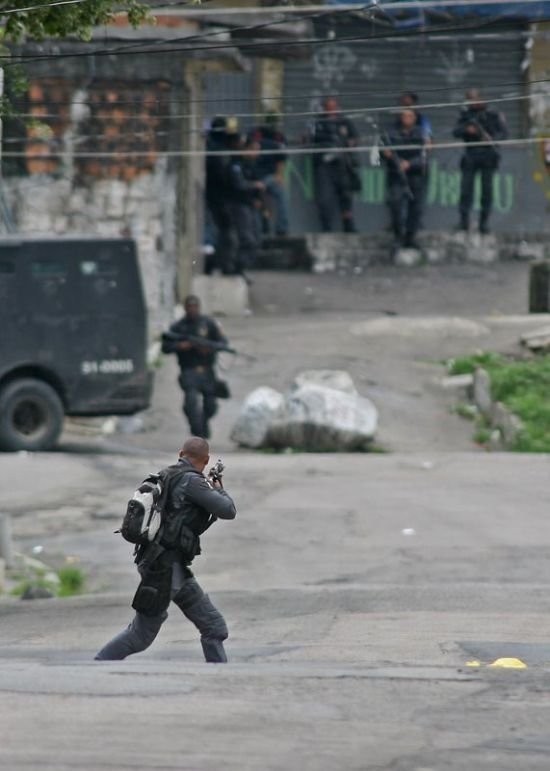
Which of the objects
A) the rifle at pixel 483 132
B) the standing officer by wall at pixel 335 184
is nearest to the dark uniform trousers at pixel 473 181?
the rifle at pixel 483 132

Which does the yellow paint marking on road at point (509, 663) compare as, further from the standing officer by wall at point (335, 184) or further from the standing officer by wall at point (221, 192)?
the standing officer by wall at point (335, 184)

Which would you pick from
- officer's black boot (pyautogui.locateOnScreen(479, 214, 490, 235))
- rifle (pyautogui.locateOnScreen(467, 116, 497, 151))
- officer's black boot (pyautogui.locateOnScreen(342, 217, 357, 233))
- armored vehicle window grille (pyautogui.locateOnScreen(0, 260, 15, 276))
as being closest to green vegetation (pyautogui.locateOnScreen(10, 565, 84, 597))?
armored vehicle window grille (pyautogui.locateOnScreen(0, 260, 15, 276))

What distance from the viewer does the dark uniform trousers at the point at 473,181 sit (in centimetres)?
2825

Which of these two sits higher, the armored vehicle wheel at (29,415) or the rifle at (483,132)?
the rifle at (483,132)

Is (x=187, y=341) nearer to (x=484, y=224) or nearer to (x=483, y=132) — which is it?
(x=483, y=132)

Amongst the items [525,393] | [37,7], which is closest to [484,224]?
[525,393]

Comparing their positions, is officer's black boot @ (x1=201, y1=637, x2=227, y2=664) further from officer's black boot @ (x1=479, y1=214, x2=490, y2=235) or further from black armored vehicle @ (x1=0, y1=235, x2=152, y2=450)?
officer's black boot @ (x1=479, y1=214, x2=490, y2=235)

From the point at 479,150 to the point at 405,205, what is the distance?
211cm

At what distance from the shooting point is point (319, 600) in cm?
1256

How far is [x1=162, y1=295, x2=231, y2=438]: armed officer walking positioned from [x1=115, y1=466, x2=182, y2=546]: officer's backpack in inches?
408

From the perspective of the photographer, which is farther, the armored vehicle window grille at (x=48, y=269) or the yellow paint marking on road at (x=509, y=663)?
the armored vehicle window grille at (x=48, y=269)

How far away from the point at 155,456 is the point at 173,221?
6.57 metres

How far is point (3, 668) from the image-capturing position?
9344 mm

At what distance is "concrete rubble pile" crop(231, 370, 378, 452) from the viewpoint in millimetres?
19812
